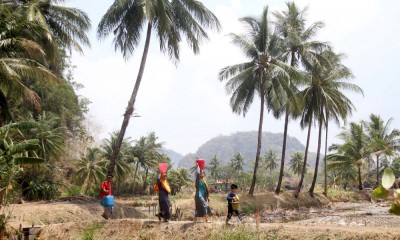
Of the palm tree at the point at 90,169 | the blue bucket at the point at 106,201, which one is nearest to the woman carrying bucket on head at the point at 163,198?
the blue bucket at the point at 106,201

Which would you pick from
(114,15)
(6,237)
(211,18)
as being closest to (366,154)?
(211,18)

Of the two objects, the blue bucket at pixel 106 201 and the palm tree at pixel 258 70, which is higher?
the palm tree at pixel 258 70

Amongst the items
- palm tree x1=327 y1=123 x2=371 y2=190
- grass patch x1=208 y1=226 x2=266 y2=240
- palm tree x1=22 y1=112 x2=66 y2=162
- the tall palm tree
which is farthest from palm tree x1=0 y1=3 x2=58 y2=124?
palm tree x1=327 y1=123 x2=371 y2=190

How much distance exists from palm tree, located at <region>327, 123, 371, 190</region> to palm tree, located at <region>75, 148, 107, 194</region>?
72.9 feet

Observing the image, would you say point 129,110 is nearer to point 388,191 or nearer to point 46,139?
point 46,139

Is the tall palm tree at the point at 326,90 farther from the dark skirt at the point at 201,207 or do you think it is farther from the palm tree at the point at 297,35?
the dark skirt at the point at 201,207

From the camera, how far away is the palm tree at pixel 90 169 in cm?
3347

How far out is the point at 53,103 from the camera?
33656 mm

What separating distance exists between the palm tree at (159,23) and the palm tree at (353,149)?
864 inches

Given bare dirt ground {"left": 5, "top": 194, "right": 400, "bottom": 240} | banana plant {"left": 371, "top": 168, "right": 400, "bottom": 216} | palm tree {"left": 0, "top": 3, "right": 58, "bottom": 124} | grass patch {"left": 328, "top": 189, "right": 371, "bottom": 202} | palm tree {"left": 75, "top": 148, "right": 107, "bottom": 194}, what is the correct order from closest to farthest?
banana plant {"left": 371, "top": 168, "right": 400, "bottom": 216} → bare dirt ground {"left": 5, "top": 194, "right": 400, "bottom": 240} → palm tree {"left": 0, "top": 3, "right": 58, "bottom": 124} → grass patch {"left": 328, "top": 189, "right": 371, "bottom": 202} → palm tree {"left": 75, "top": 148, "right": 107, "bottom": 194}

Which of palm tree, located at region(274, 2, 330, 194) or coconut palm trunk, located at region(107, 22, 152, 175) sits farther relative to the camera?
palm tree, located at region(274, 2, 330, 194)

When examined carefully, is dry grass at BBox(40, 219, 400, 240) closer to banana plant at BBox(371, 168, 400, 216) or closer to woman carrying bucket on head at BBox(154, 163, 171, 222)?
woman carrying bucket on head at BBox(154, 163, 171, 222)

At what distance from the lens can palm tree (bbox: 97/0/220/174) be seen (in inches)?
667

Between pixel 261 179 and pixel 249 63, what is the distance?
40424 mm
